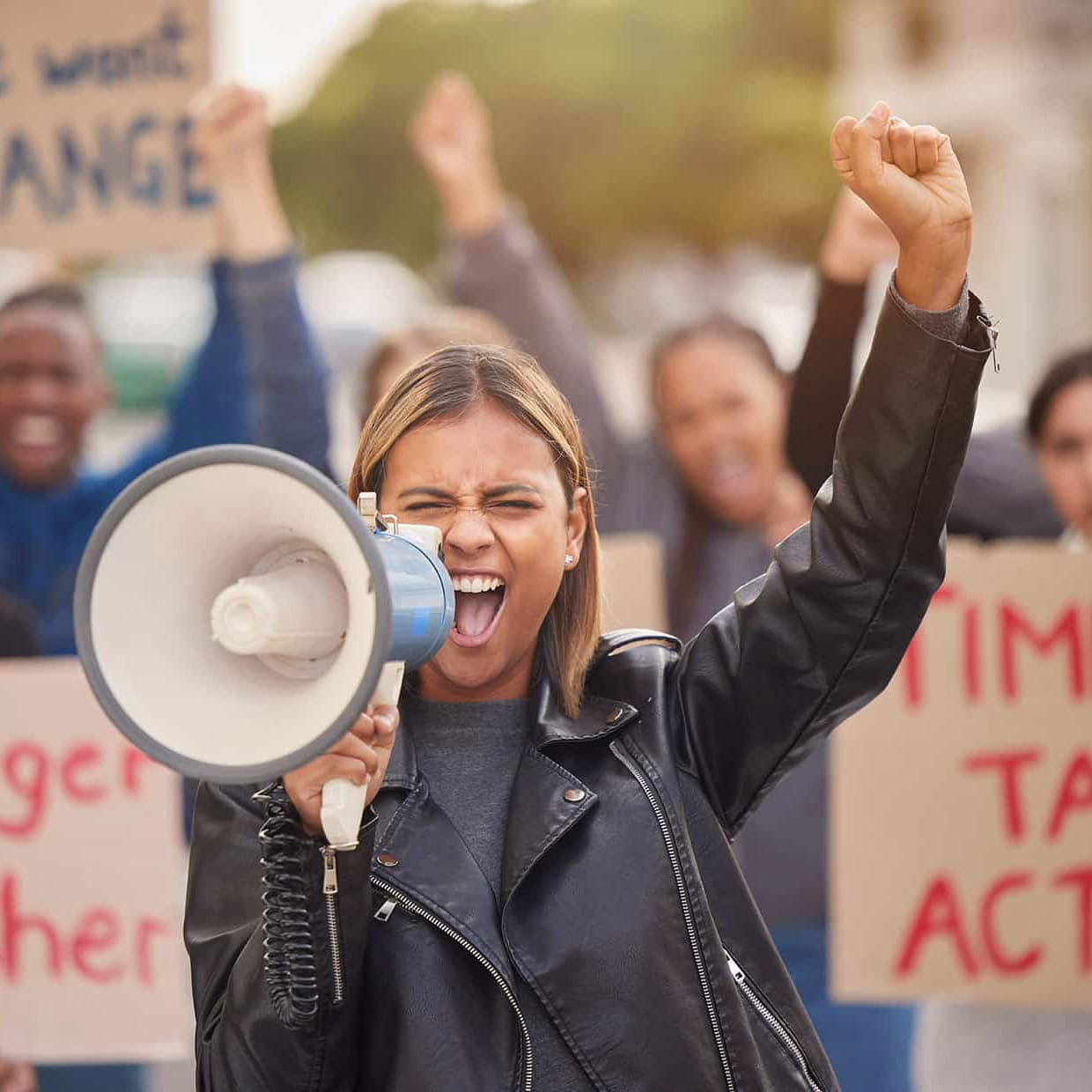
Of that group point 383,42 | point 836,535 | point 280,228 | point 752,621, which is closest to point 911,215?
point 836,535

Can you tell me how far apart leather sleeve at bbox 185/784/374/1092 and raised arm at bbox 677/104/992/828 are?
0.41 metres

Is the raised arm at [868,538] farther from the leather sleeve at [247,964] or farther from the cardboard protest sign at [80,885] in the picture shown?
the cardboard protest sign at [80,885]

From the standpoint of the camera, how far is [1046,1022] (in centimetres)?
337

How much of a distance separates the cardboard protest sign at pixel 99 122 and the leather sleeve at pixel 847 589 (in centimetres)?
226

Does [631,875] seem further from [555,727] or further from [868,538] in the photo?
[868,538]

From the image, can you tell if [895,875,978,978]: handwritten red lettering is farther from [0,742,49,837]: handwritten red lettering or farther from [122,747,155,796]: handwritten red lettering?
[0,742,49,837]: handwritten red lettering

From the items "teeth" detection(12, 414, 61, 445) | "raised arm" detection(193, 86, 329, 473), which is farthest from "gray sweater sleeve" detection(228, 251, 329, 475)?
"teeth" detection(12, 414, 61, 445)

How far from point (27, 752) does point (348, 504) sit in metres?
2.09

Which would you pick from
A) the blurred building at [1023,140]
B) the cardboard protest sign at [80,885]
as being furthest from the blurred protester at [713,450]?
the blurred building at [1023,140]

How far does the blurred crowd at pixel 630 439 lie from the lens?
10.8 ft

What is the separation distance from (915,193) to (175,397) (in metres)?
2.51

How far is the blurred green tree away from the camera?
97.3ft

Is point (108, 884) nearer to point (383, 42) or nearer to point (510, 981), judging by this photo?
point (510, 981)

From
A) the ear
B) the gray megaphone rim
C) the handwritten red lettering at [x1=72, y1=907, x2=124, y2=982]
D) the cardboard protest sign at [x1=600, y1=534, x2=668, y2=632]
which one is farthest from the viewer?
the cardboard protest sign at [x1=600, y1=534, x2=668, y2=632]
